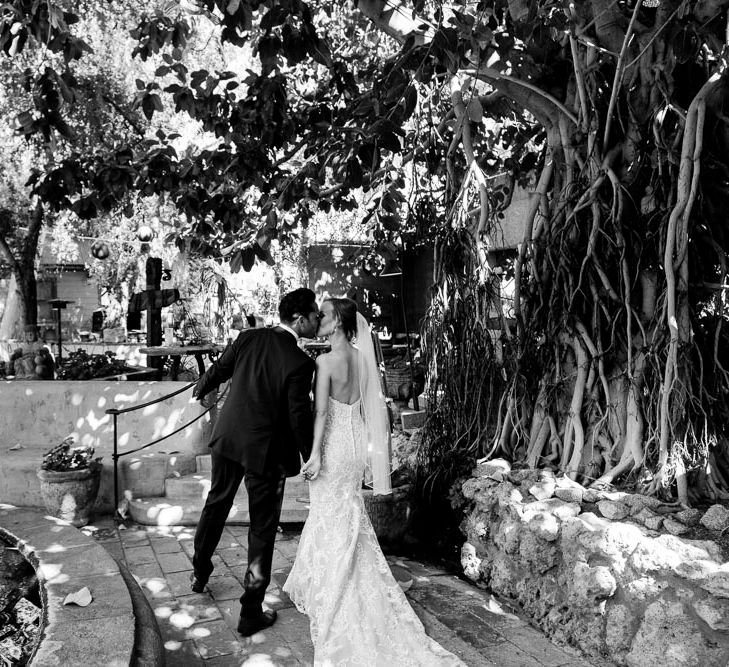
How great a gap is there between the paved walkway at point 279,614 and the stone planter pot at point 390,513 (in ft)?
0.62

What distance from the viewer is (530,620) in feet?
14.2

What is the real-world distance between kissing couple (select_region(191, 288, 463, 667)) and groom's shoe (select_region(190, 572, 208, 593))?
8 cm

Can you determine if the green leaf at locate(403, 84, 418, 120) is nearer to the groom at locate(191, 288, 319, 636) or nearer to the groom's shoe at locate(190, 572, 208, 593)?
the groom at locate(191, 288, 319, 636)

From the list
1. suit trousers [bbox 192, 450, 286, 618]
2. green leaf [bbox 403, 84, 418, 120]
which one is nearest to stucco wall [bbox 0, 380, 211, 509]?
suit trousers [bbox 192, 450, 286, 618]

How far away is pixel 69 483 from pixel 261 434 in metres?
2.67

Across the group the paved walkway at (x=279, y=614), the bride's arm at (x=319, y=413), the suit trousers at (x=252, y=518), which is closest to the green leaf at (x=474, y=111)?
the bride's arm at (x=319, y=413)

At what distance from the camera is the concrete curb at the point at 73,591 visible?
275cm

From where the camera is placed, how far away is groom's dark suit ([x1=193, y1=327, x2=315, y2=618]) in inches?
154

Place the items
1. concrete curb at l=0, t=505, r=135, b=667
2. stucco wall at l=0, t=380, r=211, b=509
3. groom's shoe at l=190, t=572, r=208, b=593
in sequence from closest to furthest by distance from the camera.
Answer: concrete curb at l=0, t=505, r=135, b=667 → groom's shoe at l=190, t=572, r=208, b=593 → stucco wall at l=0, t=380, r=211, b=509

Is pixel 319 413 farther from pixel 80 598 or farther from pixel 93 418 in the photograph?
pixel 93 418

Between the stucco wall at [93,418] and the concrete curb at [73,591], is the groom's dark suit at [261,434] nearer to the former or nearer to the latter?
the concrete curb at [73,591]

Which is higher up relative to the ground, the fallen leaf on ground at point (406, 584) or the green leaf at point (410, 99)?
the green leaf at point (410, 99)

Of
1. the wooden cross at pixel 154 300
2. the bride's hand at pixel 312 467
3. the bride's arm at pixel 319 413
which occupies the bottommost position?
the bride's hand at pixel 312 467

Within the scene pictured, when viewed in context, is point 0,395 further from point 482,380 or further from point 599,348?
point 599,348
